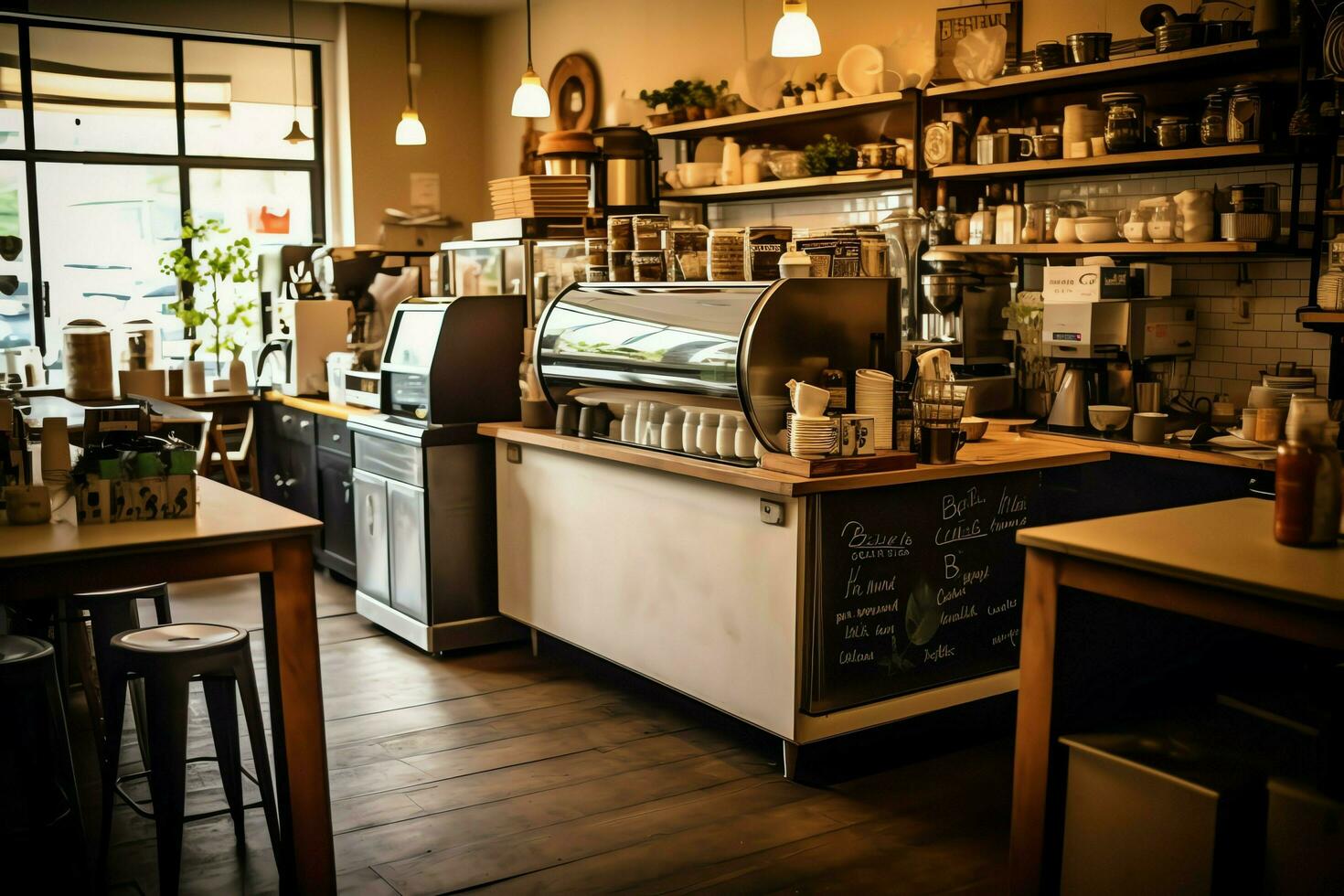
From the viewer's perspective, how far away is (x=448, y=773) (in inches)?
149

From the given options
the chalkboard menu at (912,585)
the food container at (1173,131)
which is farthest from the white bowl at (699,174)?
the chalkboard menu at (912,585)

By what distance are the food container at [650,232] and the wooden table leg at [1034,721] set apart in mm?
2134

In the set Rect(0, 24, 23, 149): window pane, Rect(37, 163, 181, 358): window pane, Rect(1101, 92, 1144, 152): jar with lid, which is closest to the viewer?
Rect(1101, 92, 1144, 152): jar with lid

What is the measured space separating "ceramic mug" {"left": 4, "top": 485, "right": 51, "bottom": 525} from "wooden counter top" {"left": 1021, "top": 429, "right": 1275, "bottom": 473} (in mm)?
3297

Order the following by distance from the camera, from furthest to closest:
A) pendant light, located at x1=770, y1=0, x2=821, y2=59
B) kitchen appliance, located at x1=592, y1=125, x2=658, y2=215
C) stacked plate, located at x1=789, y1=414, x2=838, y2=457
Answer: kitchen appliance, located at x1=592, y1=125, x2=658, y2=215, pendant light, located at x1=770, y1=0, x2=821, y2=59, stacked plate, located at x1=789, y1=414, x2=838, y2=457

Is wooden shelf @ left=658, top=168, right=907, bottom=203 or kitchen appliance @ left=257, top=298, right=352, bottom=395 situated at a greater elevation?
wooden shelf @ left=658, top=168, right=907, bottom=203

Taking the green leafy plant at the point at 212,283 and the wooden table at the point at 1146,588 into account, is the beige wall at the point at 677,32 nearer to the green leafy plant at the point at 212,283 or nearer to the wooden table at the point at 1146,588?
the green leafy plant at the point at 212,283

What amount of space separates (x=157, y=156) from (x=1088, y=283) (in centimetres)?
634

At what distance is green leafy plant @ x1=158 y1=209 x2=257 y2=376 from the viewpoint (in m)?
7.59

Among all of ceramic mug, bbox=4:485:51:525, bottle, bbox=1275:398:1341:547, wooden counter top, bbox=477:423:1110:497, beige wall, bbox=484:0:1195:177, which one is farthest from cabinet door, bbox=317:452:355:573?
bottle, bbox=1275:398:1341:547

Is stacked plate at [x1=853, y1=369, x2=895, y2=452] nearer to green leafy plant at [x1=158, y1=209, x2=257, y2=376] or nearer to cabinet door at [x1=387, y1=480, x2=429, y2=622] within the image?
cabinet door at [x1=387, y1=480, x2=429, y2=622]

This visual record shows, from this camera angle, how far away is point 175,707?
2867 millimetres

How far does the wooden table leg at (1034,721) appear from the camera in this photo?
2609 millimetres

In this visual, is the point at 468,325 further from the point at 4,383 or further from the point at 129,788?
the point at 4,383
